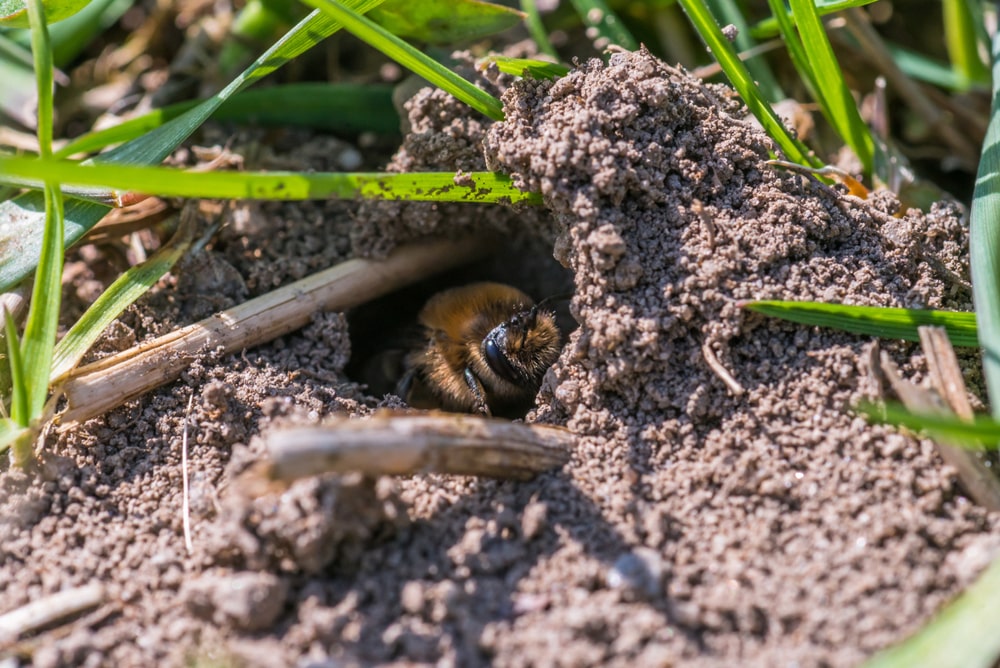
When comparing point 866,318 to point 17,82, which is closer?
point 866,318

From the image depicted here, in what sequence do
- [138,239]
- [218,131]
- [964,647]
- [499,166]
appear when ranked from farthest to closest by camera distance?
1. [218,131]
2. [138,239]
3. [499,166]
4. [964,647]

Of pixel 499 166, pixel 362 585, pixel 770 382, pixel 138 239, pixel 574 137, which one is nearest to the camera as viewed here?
pixel 362 585

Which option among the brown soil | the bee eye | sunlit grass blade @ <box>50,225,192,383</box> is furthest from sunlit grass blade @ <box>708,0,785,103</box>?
sunlit grass blade @ <box>50,225,192,383</box>

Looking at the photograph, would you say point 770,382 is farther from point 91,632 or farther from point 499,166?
point 91,632

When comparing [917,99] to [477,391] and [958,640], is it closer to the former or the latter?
[477,391]

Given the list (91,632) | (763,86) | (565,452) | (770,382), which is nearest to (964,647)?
(770,382)

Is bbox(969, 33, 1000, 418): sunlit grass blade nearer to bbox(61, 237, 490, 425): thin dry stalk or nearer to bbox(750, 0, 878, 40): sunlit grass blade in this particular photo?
bbox(750, 0, 878, 40): sunlit grass blade

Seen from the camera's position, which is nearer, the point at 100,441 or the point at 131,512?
the point at 131,512

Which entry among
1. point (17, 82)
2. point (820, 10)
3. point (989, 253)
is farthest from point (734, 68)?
point (17, 82)
